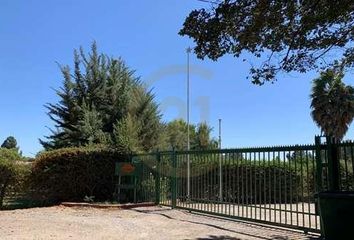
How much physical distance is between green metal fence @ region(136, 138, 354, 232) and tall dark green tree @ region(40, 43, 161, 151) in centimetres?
981

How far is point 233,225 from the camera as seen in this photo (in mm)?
12484

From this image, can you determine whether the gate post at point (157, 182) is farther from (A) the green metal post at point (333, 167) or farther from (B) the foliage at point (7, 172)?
(A) the green metal post at point (333, 167)

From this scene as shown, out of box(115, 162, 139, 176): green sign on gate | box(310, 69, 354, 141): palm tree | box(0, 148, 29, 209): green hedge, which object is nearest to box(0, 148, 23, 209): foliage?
box(0, 148, 29, 209): green hedge

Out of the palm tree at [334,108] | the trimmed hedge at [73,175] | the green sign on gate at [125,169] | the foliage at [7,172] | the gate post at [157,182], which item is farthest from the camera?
the palm tree at [334,108]

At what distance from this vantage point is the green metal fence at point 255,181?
10773mm

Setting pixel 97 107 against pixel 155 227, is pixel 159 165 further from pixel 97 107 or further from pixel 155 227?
pixel 97 107

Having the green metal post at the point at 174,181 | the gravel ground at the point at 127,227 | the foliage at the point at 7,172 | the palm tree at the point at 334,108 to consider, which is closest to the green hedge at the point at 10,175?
the foliage at the point at 7,172

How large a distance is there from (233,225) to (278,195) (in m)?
1.43

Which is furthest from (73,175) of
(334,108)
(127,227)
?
(334,108)

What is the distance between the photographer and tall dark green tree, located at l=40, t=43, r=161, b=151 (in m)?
27.5

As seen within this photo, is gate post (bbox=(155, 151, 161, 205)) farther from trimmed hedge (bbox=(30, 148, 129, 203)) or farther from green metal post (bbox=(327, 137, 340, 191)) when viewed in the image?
green metal post (bbox=(327, 137, 340, 191))

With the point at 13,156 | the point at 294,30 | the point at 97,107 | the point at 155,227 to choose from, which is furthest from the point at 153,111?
the point at 294,30

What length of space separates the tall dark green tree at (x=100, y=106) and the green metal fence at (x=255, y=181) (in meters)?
9.81

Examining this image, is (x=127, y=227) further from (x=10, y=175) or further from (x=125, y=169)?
(x=10, y=175)
